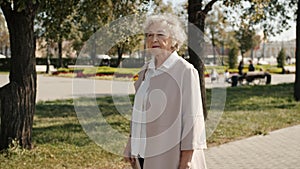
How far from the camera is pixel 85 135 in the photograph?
9.16 metres

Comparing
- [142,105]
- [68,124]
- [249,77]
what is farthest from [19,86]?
[249,77]

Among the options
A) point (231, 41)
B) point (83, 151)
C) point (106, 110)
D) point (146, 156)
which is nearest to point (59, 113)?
point (106, 110)

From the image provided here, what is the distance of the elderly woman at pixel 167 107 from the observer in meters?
3.27

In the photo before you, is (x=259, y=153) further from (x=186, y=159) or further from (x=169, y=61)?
(x=169, y=61)

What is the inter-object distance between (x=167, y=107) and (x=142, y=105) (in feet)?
0.71

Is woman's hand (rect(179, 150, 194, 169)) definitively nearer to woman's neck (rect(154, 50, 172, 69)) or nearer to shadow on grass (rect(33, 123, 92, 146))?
woman's neck (rect(154, 50, 172, 69))

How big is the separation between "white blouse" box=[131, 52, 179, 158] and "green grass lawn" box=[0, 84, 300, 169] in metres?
1.80

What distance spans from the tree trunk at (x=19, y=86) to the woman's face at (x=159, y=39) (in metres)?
4.20

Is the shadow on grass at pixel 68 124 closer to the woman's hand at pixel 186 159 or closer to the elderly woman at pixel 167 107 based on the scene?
the elderly woman at pixel 167 107

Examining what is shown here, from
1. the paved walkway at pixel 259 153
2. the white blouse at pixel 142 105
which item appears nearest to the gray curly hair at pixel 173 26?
the white blouse at pixel 142 105

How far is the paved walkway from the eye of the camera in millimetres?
7070

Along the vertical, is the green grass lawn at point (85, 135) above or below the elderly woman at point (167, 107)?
below

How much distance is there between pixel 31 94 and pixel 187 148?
4.57 meters

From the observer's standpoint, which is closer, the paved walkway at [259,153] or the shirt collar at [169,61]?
the shirt collar at [169,61]
